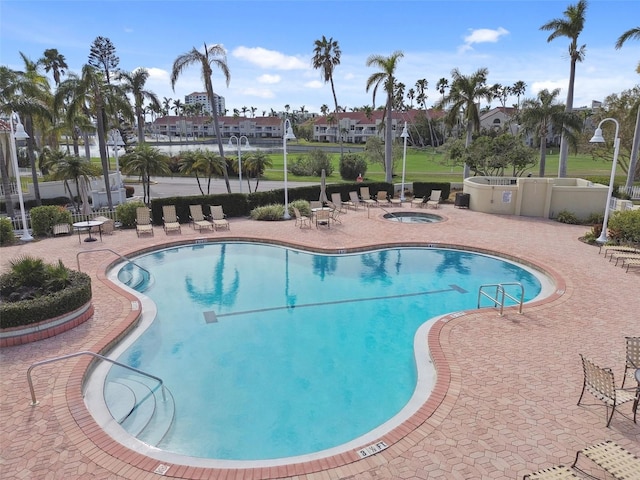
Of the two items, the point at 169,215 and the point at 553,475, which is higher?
the point at 169,215

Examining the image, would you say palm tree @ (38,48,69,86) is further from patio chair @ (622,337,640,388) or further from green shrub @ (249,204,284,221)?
patio chair @ (622,337,640,388)

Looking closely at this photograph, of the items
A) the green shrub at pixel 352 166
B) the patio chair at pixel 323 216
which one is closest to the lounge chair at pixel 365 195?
the patio chair at pixel 323 216

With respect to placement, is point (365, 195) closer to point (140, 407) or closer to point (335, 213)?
point (335, 213)

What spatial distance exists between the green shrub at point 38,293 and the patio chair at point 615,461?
10046 mm

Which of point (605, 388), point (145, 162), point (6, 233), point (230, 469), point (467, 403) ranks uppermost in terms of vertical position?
point (145, 162)

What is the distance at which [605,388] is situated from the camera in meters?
6.49

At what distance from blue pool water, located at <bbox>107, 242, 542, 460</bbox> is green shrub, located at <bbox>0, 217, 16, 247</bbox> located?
5794 mm

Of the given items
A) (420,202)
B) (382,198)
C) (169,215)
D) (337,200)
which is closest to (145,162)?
(169,215)

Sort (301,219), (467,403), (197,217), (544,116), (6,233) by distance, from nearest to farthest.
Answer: (467,403), (6,233), (197,217), (301,219), (544,116)

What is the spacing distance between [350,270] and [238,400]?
316 inches

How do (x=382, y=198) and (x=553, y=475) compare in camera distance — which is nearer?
(x=553, y=475)

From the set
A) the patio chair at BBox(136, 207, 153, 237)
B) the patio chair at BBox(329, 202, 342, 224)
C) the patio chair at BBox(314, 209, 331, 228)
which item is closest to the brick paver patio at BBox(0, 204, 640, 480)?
the patio chair at BBox(136, 207, 153, 237)

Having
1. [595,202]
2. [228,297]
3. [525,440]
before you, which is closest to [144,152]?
[228,297]

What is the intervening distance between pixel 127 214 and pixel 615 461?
65.2 feet
